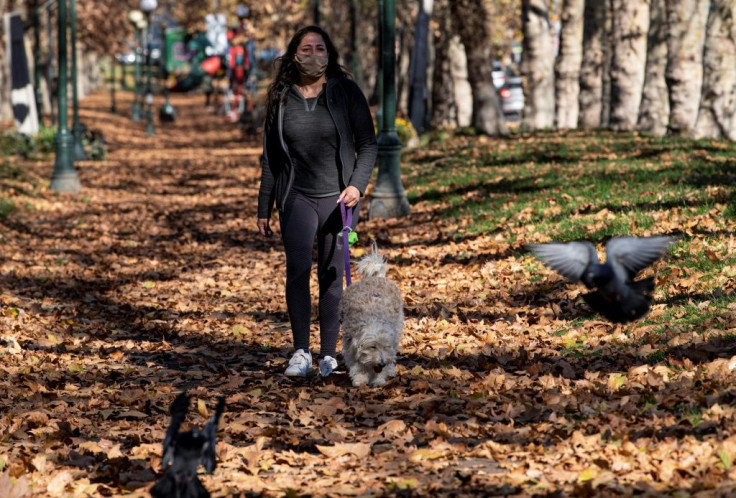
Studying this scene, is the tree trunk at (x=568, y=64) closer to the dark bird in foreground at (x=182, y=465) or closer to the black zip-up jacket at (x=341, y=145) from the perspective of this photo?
the black zip-up jacket at (x=341, y=145)

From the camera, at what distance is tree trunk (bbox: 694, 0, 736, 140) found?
2069cm

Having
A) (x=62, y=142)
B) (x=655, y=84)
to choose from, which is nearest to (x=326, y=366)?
(x=62, y=142)

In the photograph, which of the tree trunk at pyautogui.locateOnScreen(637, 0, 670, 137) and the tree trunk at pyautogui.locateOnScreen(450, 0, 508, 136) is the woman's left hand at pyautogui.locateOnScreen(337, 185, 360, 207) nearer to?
the tree trunk at pyautogui.locateOnScreen(637, 0, 670, 137)

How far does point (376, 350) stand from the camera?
7.09 meters

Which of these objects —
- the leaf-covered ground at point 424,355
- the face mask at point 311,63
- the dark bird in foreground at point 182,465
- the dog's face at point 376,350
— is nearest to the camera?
the dark bird in foreground at point 182,465

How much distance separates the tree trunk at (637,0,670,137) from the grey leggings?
1795cm

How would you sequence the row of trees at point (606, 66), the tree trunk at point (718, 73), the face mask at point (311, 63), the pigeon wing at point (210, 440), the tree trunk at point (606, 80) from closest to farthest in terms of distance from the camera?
the pigeon wing at point (210, 440) → the face mask at point (311, 63) → the tree trunk at point (718, 73) → the row of trees at point (606, 66) → the tree trunk at point (606, 80)

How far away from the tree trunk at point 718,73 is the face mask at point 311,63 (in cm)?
1546

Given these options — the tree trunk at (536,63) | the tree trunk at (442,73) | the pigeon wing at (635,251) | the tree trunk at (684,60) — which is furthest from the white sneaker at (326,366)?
the tree trunk at (442,73)

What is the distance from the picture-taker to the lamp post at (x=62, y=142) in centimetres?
2103

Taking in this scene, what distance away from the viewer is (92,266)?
14195mm

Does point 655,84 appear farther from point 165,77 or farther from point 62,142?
point 165,77

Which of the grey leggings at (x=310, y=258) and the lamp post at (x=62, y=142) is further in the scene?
the lamp post at (x=62, y=142)

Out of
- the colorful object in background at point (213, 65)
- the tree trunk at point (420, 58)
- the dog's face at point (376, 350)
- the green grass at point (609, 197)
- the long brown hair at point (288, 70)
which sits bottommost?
the dog's face at point (376, 350)
